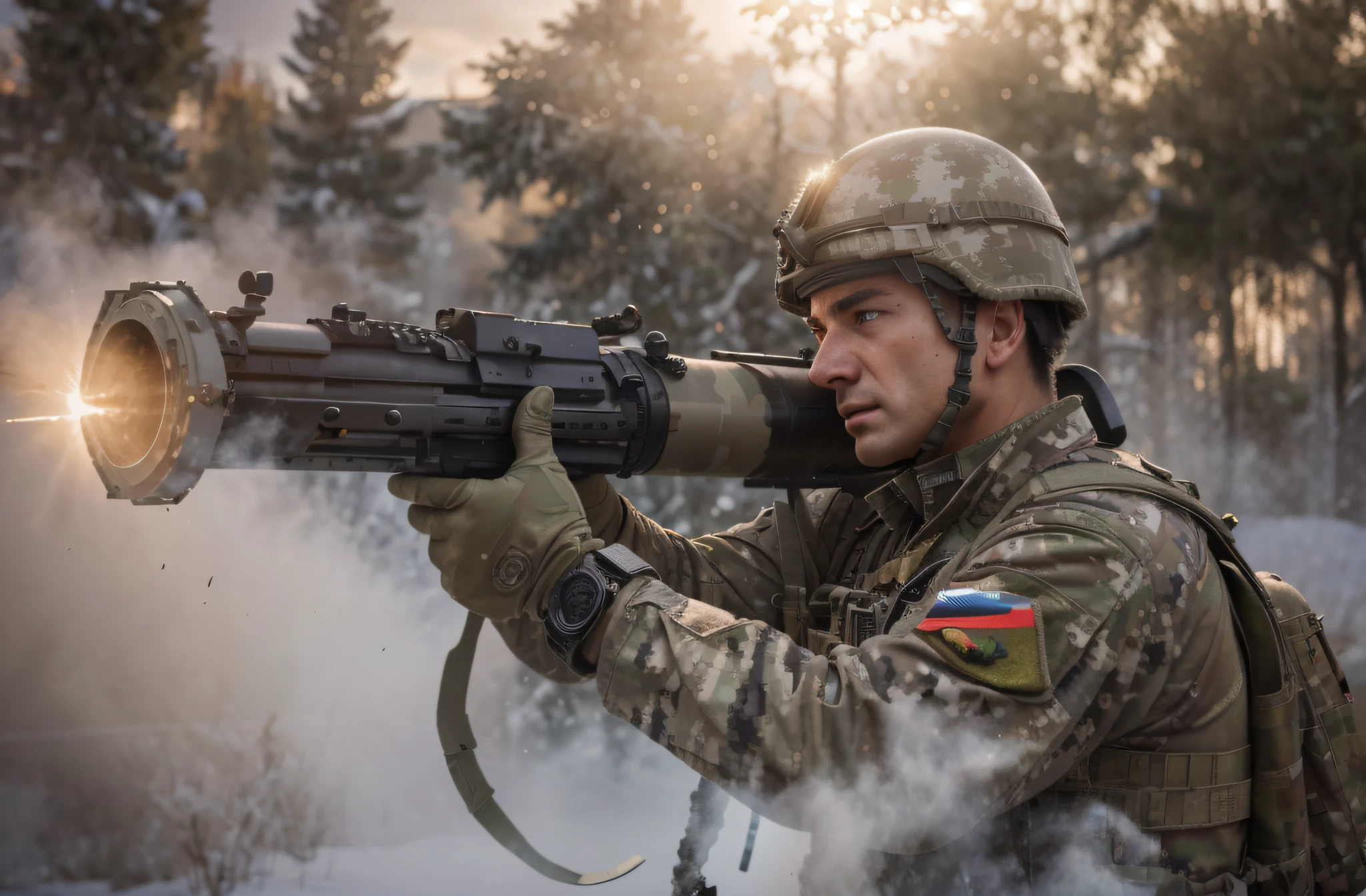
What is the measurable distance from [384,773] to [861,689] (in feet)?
17.4

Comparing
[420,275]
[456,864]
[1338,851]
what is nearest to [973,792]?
[1338,851]

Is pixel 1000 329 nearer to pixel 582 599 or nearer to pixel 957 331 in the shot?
pixel 957 331

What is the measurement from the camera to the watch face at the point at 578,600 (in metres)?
2.16

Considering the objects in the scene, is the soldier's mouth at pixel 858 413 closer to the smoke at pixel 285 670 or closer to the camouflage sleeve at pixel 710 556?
the camouflage sleeve at pixel 710 556

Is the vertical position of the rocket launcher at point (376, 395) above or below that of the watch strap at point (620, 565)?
above

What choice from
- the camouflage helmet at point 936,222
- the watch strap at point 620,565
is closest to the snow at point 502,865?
the watch strap at point 620,565

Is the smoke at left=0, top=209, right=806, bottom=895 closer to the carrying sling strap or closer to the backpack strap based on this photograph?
the carrying sling strap

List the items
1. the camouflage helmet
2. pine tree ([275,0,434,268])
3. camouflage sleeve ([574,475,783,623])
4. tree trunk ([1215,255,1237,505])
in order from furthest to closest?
pine tree ([275,0,434,268])
tree trunk ([1215,255,1237,505])
camouflage sleeve ([574,475,783,623])
the camouflage helmet

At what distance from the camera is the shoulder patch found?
1904 mm

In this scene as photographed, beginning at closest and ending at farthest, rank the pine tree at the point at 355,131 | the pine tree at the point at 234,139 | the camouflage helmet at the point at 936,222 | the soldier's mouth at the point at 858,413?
the camouflage helmet at the point at 936,222, the soldier's mouth at the point at 858,413, the pine tree at the point at 234,139, the pine tree at the point at 355,131

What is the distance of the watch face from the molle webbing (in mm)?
1090

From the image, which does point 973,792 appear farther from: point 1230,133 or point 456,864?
point 1230,133

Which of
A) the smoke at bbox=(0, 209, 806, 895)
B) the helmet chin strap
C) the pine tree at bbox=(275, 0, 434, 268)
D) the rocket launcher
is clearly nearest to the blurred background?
the smoke at bbox=(0, 209, 806, 895)

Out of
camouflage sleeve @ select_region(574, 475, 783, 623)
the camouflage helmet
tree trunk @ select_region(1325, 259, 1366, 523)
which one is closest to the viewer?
the camouflage helmet
